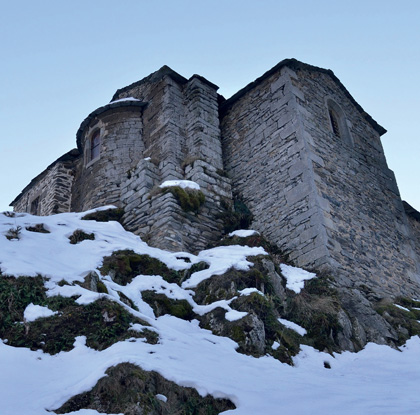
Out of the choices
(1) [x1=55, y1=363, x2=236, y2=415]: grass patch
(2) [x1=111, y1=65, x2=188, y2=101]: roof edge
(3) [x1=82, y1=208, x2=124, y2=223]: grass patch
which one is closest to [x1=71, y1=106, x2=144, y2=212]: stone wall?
(3) [x1=82, y1=208, x2=124, y2=223]: grass patch

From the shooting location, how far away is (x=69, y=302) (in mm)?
6793

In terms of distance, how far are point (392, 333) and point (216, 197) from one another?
4815mm

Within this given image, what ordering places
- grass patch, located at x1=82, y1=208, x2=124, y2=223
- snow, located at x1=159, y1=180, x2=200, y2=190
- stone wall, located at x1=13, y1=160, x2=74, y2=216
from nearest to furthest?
snow, located at x1=159, y1=180, x2=200, y2=190, grass patch, located at x1=82, y1=208, x2=124, y2=223, stone wall, located at x1=13, y1=160, x2=74, y2=216

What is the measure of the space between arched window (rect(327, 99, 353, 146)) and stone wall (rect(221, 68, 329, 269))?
1.55 metres

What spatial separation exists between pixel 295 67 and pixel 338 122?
1.87 metres

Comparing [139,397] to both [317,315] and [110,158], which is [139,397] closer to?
[317,315]

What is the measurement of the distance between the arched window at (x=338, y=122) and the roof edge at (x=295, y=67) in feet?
2.82

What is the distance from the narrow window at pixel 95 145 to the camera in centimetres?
1479

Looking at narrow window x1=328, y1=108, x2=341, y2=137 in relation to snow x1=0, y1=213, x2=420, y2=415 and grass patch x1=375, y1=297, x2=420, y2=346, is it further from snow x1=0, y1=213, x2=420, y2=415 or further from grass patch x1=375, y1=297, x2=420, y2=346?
snow x1=0, y1=213, x2=420, y2=415

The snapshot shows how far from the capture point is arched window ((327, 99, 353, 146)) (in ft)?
46.7

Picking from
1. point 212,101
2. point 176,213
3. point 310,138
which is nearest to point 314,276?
point 176,213

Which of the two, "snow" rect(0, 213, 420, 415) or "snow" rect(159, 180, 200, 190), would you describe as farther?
"snow" rect(159, 180, 200, 190)

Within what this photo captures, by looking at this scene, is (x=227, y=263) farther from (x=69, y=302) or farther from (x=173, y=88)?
(x=173, y=88)

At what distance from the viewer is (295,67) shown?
45.9 feet
